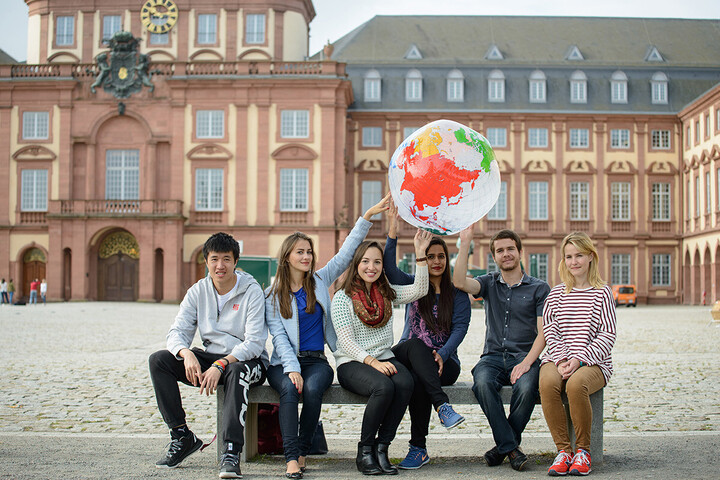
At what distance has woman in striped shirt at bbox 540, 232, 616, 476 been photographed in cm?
624

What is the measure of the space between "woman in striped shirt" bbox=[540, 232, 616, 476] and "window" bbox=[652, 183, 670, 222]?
43.3m

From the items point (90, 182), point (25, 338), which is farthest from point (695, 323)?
point (90, 182)

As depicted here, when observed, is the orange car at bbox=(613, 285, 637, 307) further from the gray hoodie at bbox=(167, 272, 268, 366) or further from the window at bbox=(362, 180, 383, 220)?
the gray hoodie at bbox=(167, 272, 268, 366)

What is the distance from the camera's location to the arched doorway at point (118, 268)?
1660 inches

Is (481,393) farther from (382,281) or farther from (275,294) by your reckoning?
(275,294)

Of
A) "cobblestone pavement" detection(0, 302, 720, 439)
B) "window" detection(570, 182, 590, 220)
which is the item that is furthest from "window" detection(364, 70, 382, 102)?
"cobblestone pavement" detection(0, 302, 720, 439)

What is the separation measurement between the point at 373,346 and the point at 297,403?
0.76 meters

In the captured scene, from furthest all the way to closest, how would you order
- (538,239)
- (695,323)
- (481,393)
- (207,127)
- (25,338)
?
(538,239), (207,127), (695,323), (25,338), (481,393)

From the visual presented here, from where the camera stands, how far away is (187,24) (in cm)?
4372

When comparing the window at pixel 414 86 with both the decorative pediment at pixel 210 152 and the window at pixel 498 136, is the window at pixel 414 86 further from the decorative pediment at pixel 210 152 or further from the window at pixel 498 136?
the decorative pediment at pixel 210 152

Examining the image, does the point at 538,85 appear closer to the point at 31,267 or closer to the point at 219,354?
the point at 31,267

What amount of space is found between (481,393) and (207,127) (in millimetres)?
37139

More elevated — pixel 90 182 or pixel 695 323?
pixel 90 182

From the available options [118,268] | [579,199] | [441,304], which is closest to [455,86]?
[579,199]
